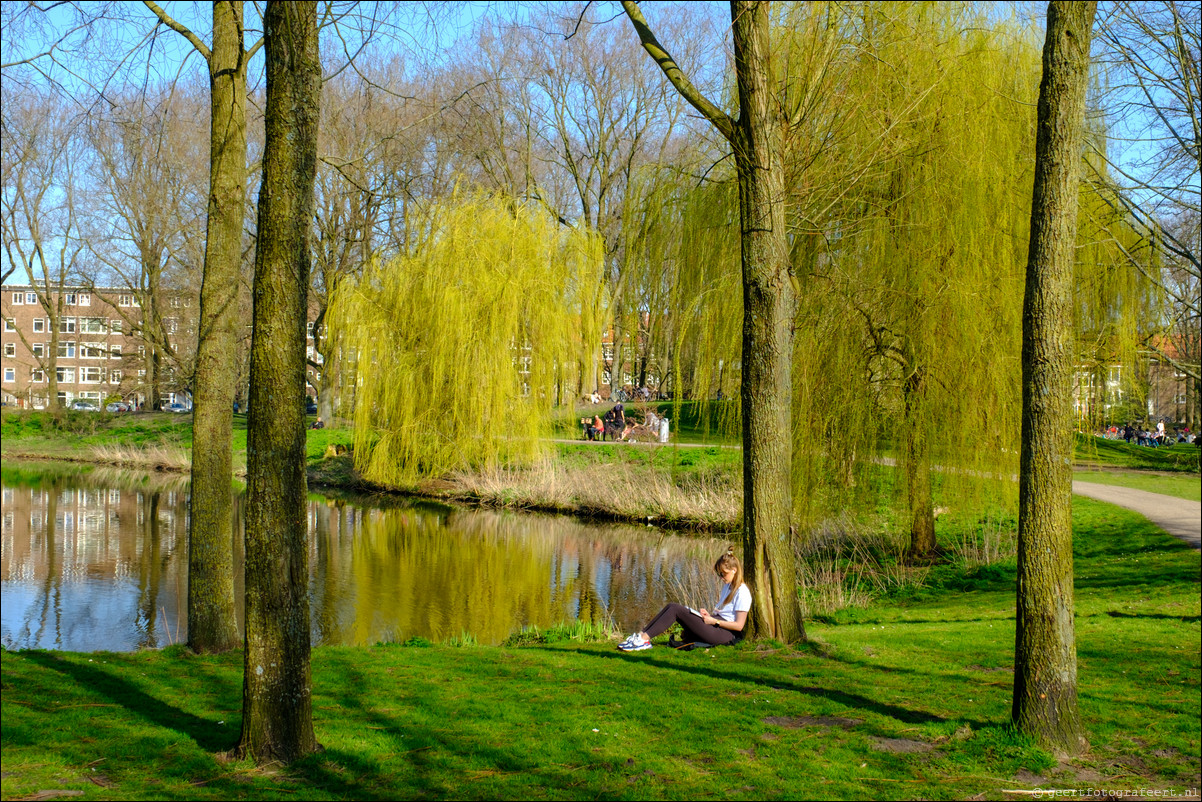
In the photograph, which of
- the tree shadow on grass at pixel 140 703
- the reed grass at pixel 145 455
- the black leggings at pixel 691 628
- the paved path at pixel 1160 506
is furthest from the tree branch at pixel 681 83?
the reed grass at pixel 145 455

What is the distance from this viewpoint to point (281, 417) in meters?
4.57

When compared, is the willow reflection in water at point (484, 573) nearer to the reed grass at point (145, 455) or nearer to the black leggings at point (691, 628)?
the black leggings at point (691, 628)

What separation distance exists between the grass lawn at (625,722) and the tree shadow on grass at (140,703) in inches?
1.0

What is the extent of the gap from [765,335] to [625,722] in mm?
3367

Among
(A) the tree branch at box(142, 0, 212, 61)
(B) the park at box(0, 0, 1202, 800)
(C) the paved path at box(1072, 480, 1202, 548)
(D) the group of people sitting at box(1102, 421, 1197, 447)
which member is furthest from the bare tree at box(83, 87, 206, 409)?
(D) the group of people sitting at box(1102, 421, 1197, 447)

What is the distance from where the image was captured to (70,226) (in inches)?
1184

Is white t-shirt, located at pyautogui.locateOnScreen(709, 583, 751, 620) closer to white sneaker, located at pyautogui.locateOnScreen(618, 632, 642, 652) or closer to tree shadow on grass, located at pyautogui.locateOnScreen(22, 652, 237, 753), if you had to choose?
white sneaker, located at pyautogui.locateOnScreen(618, 632, 642, 652)

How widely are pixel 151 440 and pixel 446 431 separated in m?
18.4

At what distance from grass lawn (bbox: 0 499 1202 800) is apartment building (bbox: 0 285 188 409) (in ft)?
106

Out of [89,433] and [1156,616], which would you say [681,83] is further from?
[89,433]

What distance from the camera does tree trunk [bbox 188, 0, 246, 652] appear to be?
7582 millimetres

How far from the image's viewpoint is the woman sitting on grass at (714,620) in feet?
25.5

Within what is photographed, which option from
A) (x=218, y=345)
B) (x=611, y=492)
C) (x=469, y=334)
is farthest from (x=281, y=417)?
(x=469, y=334)

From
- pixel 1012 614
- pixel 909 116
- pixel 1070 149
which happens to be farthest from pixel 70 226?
pixel 1070 149
